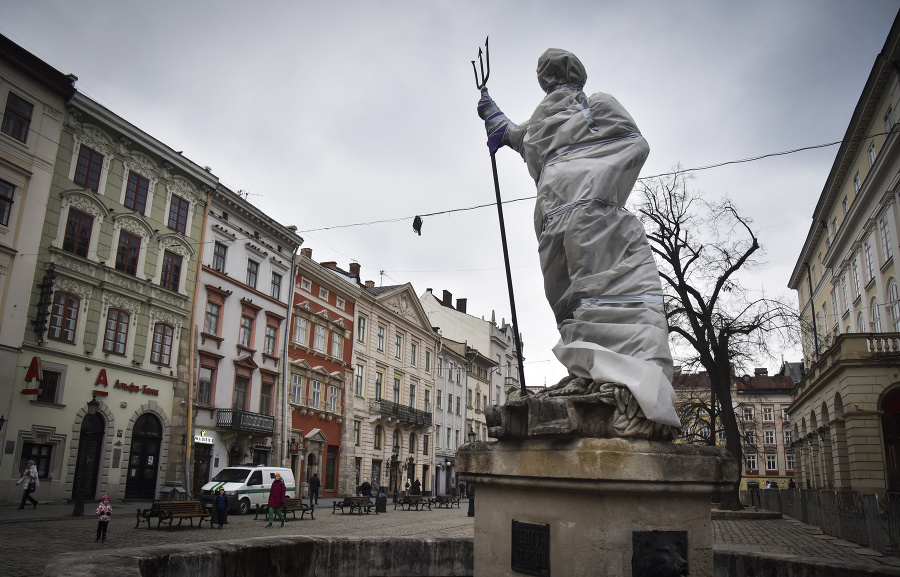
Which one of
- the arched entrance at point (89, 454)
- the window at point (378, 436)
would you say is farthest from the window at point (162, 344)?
the window at point (378, 436)

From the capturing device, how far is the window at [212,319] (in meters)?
29.3

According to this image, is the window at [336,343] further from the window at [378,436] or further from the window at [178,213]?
the window at [178,213]

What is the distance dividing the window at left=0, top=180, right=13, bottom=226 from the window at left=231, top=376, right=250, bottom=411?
12.0 metres

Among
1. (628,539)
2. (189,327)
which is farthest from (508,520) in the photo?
(189,327)

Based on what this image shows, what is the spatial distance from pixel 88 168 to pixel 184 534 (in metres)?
14.8

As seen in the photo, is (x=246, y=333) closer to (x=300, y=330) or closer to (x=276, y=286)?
(x=276, y=286)

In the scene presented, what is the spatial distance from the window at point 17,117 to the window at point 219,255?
9467 mm

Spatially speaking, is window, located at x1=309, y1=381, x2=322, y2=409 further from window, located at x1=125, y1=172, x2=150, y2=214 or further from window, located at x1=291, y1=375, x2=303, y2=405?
window, located at x1=125, y1=172, x2=150, y2=214

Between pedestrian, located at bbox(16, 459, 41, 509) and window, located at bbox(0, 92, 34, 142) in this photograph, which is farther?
window, located at bbox(0, 92, 34, 142)

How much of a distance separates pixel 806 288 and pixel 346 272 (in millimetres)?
34479

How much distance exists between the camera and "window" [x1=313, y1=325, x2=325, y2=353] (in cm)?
3700

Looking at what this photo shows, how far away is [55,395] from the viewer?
72.9 feet

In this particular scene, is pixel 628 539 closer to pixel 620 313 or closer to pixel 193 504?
pixel 620 313

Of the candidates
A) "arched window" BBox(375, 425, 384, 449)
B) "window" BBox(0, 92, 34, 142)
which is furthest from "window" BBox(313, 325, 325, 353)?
"window" BBox(0, 92, 34, 142)
